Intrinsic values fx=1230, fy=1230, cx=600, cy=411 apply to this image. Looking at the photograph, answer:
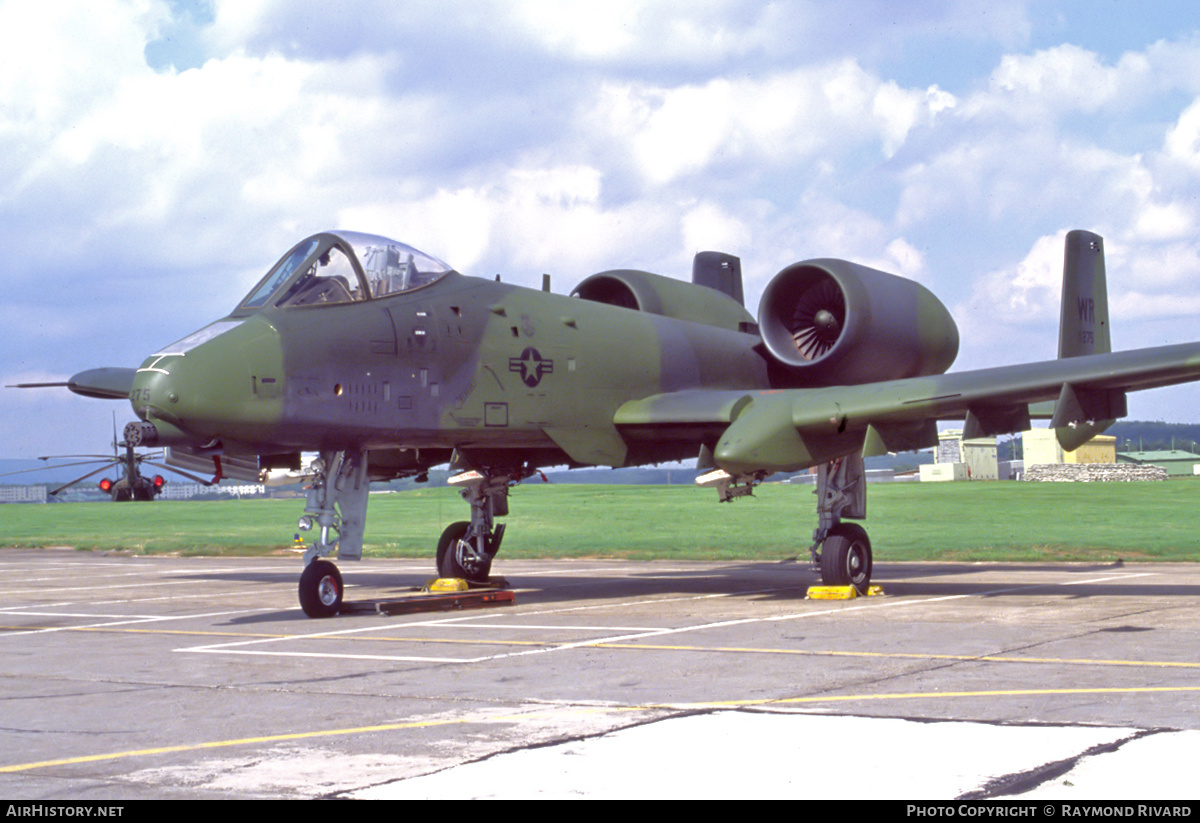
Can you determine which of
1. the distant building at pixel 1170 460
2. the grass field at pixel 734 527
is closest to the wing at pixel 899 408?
the grass field at pixel 734 527

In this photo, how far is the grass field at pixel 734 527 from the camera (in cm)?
2727

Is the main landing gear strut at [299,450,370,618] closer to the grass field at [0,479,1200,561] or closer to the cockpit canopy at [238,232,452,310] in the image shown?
the cockpit canopy at [238,232,452,310]

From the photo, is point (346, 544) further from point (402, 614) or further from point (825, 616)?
point (825, 616)

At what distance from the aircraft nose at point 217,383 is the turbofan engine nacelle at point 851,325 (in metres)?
8.35

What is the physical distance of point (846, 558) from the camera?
1667 centimetres

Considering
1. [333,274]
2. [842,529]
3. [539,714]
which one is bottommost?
[539,714]

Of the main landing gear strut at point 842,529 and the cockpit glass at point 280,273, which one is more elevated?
the cockpit glass at point 280,273

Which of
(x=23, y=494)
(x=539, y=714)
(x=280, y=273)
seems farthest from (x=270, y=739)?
(x=23, y=494)

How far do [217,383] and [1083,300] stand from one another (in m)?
13.5

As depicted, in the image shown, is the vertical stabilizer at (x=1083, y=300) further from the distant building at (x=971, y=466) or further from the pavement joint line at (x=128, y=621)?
the distant building at (x=971, y=466)

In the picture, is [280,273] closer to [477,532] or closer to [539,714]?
[477,532]

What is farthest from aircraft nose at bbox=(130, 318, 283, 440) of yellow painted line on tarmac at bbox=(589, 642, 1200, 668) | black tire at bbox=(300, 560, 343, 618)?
yellow painted line on tarmac at bbox=(589, 642, 1200, 668)
